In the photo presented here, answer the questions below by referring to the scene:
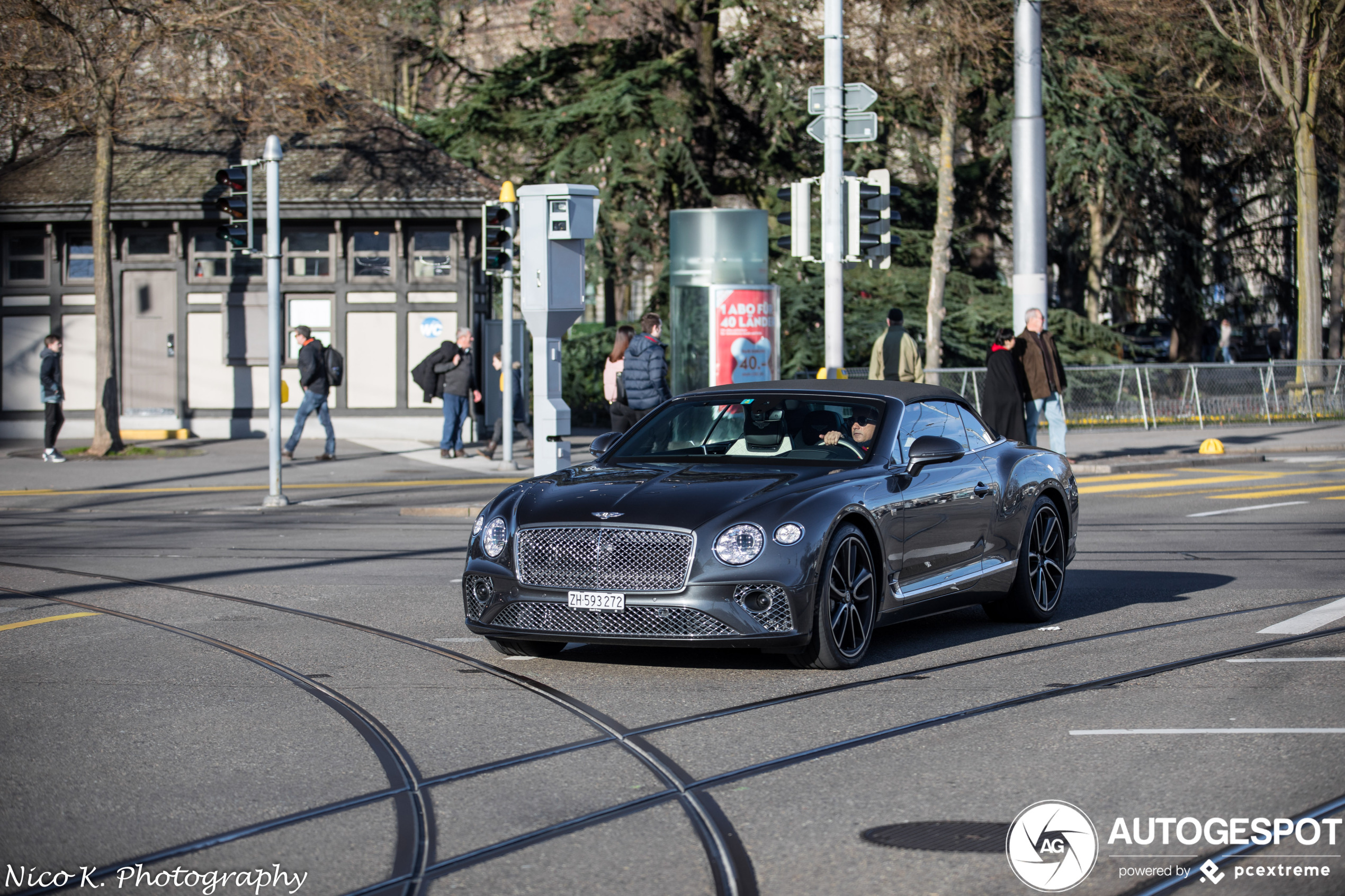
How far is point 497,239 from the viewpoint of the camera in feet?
70.2

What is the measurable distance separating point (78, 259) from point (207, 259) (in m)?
2.28

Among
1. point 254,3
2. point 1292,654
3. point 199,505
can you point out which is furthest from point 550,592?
point 254,3

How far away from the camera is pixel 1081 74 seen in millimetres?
31750

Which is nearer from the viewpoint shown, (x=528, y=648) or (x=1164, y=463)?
(x=528, y=648)

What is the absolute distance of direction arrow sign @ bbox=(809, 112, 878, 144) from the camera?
17188 millimetres

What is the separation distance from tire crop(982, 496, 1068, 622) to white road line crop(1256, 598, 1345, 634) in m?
1.26

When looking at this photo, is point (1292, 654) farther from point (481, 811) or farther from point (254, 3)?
point (254, 3)

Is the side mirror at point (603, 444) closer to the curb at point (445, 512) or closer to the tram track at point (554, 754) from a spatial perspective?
the tram track at point (554, 754)

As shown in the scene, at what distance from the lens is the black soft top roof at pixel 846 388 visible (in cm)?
898

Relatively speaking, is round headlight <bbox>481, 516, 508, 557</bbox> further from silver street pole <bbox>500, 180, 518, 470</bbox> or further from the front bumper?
silver street pole <bbox>500, 180, 518, 470</bbox>

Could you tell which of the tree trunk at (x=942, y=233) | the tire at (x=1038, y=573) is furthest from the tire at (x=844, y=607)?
the tree trunk at (x=942, y=233)

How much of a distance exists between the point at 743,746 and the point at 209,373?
75.4 feet

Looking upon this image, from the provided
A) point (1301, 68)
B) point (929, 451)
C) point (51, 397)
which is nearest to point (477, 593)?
point (929, 451)

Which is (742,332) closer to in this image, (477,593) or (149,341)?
(477,593)
